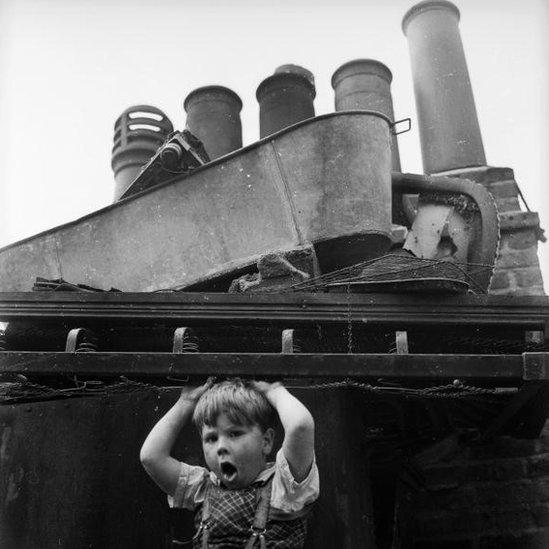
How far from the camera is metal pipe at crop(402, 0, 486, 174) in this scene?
25.5ft

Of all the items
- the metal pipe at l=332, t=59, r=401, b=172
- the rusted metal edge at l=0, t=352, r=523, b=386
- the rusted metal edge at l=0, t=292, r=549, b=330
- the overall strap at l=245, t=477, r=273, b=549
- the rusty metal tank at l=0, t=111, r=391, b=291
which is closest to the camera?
the overall strap at l=245, t=477, r=273, b=549

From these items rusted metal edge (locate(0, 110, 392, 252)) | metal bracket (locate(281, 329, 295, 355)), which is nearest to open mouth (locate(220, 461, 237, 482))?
metal bracket (locate(281, 329, 295, 355))

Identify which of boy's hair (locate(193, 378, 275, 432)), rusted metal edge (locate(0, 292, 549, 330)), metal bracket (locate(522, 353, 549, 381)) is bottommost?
boy's hair (locate(193, 378, 275, 432))

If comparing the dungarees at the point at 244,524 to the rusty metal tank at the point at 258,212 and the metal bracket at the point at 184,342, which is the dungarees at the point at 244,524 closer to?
the metal bracket at the point at 184,342

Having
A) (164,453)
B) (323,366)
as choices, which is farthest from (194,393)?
(323,366)

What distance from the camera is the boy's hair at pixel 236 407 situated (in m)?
2.36

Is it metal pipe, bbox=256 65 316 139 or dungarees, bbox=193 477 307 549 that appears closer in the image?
dungarees, bbox=193 477 307 549

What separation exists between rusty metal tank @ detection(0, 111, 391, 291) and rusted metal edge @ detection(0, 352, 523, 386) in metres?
1.93

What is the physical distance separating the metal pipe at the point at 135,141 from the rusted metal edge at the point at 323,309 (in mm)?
5690

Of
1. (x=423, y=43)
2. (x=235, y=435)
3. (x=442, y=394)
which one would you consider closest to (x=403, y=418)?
(x=442, y=394)

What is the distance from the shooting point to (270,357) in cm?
290

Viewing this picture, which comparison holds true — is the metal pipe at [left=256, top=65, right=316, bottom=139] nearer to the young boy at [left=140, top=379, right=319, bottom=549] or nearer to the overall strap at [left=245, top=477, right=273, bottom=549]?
the young boy at [left=140, top=379, right=319, bottom=549]

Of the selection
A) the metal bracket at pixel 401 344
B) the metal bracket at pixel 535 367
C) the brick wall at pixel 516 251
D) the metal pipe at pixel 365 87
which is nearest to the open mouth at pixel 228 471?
the metal bracket at pixel 401 344

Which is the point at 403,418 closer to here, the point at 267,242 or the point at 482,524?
the point at 482,524
